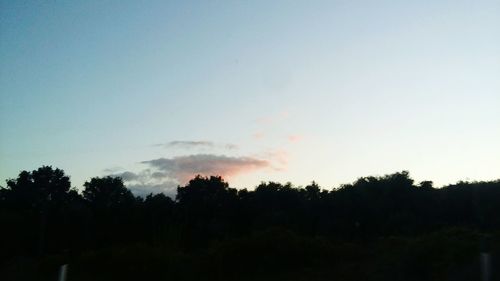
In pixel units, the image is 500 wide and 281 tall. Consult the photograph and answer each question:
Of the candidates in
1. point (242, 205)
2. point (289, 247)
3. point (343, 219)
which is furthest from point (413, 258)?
point (242, 205)

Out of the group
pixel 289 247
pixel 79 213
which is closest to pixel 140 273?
pixel 289 247

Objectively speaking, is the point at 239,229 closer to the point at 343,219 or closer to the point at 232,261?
the point at 343,219

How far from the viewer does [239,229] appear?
54031 mm

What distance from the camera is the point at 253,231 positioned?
3916 cm

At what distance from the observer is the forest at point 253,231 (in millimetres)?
21359

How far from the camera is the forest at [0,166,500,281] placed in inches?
841

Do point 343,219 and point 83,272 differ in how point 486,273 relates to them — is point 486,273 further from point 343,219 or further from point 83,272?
point 343,219

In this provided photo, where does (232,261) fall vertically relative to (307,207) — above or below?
below

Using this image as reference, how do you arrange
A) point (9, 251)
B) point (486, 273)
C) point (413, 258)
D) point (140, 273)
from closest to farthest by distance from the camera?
1. point (486, 273)
2. point (413, 258)
3. point (140, 273)
4. point (9, 251)

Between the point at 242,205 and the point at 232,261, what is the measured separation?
3404 cm

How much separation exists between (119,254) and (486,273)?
20.3m

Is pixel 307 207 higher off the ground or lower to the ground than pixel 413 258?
higher

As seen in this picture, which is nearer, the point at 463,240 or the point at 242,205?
the point at 463,240

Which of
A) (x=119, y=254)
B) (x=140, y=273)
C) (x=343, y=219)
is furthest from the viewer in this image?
(x=343, y=219)
